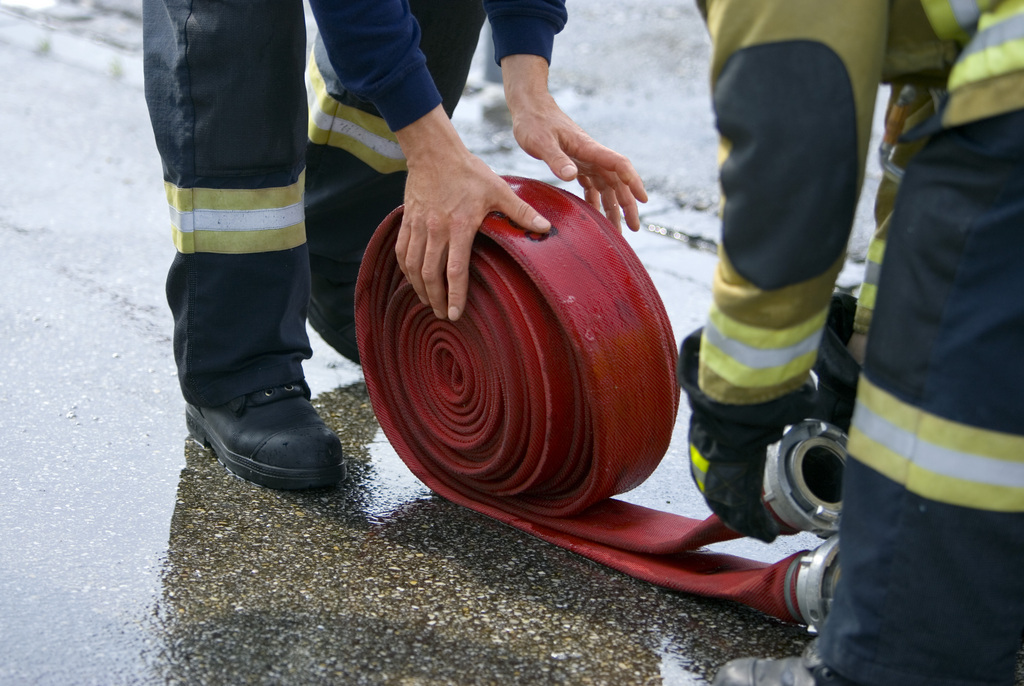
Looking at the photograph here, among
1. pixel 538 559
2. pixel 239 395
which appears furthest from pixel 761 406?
pixel 239 395

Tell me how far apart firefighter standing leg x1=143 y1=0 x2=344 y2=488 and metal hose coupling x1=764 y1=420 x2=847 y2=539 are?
976mm

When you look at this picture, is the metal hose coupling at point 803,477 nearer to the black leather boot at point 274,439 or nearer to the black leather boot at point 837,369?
the black leather boot at point 837,369

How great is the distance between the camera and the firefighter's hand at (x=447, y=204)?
1.95 m

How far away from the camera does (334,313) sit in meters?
2.85

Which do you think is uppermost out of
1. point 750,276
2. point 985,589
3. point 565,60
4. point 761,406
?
point 750,276

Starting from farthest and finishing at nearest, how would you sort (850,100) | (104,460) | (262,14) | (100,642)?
(104,460), (262,14), (100,642), (850,100)

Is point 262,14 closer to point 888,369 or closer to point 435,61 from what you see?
point 435,61

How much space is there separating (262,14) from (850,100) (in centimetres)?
127

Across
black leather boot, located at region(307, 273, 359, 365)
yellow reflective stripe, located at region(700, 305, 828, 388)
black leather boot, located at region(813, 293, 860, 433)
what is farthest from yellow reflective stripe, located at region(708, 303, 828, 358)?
black leather boot, located at region(307, 273, 359, 365)

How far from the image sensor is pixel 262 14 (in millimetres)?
2127

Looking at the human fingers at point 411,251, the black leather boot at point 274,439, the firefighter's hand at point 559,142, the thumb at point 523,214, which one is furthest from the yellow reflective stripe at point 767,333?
the black leather boot at point 274,439

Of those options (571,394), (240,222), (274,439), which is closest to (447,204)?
(571,394)

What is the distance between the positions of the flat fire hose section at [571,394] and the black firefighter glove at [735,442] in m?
0.21

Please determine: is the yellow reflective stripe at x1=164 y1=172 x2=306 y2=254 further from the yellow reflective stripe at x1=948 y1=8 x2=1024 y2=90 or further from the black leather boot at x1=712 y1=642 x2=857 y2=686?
the yellow reflective stripe at x1=948 y1=8 x2=1024 y2=90
